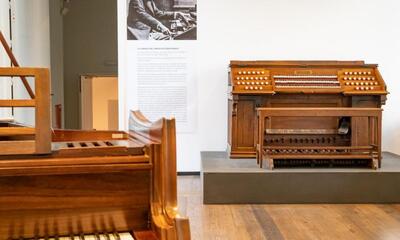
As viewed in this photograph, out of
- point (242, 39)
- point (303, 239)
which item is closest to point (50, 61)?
point (242, 39)

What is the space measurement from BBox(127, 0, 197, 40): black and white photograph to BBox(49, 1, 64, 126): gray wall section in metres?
3.13

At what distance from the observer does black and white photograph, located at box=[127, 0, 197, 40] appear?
20.1 feet

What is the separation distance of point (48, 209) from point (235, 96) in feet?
13.6

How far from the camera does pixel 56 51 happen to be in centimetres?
929

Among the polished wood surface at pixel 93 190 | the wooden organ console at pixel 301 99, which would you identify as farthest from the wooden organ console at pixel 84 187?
the wooden organ console at pixel 301 99

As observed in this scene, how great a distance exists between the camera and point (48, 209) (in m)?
1.33

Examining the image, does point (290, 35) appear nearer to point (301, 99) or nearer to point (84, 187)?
point (301, 99)

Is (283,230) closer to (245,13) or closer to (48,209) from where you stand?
(48,209)

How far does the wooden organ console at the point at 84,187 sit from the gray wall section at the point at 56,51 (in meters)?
7.59

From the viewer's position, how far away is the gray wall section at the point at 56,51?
8797mm

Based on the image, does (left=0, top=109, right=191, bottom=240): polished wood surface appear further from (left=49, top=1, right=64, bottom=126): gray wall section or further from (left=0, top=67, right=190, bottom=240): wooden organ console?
(left=49, top=1, right=64, bottom=126): gray wall section

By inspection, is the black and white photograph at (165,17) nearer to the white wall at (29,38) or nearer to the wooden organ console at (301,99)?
the wooden organ console at (301,99)

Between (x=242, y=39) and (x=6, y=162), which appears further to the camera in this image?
(x=242, y=39)

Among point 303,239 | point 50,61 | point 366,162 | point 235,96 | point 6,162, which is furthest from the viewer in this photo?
point 50,61
